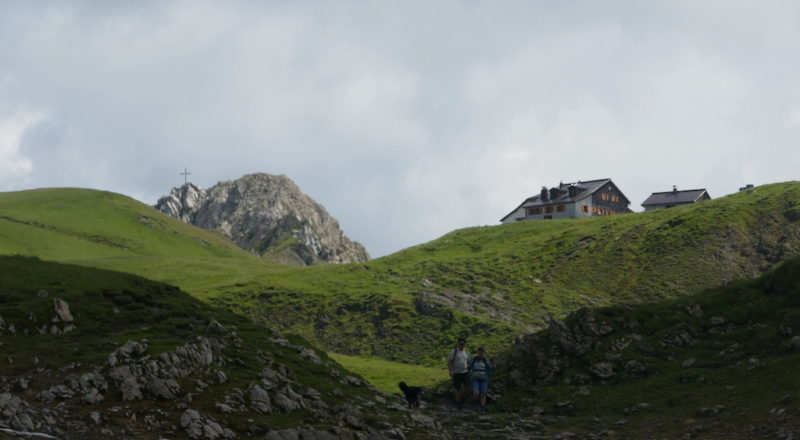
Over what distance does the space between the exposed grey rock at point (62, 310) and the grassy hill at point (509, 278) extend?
46.2 m

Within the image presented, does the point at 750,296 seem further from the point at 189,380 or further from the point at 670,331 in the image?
the point at 189,380

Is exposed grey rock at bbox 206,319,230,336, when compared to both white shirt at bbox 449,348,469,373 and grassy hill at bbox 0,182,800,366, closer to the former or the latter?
white shirt at bbox 449,348,469,373

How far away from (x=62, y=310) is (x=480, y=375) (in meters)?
19.7

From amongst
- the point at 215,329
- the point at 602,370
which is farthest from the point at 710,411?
the point at 215,329

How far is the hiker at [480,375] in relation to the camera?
3350 centimetres

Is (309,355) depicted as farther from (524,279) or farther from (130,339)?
(524,279)

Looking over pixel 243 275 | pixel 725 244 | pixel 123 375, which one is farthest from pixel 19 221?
A: pixel 123 375

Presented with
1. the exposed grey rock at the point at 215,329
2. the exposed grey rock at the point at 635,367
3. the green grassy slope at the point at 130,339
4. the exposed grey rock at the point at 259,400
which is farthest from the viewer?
the exposed grey rock at the point at 635,367

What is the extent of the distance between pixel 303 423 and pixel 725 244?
82408 mm

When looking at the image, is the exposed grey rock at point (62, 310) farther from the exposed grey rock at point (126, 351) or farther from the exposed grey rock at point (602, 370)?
the exposed grey rock at point (602, 370)

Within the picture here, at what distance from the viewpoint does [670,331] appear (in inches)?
1454

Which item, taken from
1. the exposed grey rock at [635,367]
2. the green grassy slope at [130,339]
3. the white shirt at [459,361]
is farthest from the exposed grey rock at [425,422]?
the exposed grey rock at [635,367]

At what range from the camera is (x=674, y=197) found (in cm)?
16150

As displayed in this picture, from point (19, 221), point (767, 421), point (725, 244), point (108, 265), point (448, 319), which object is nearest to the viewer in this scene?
point (767, 421)
